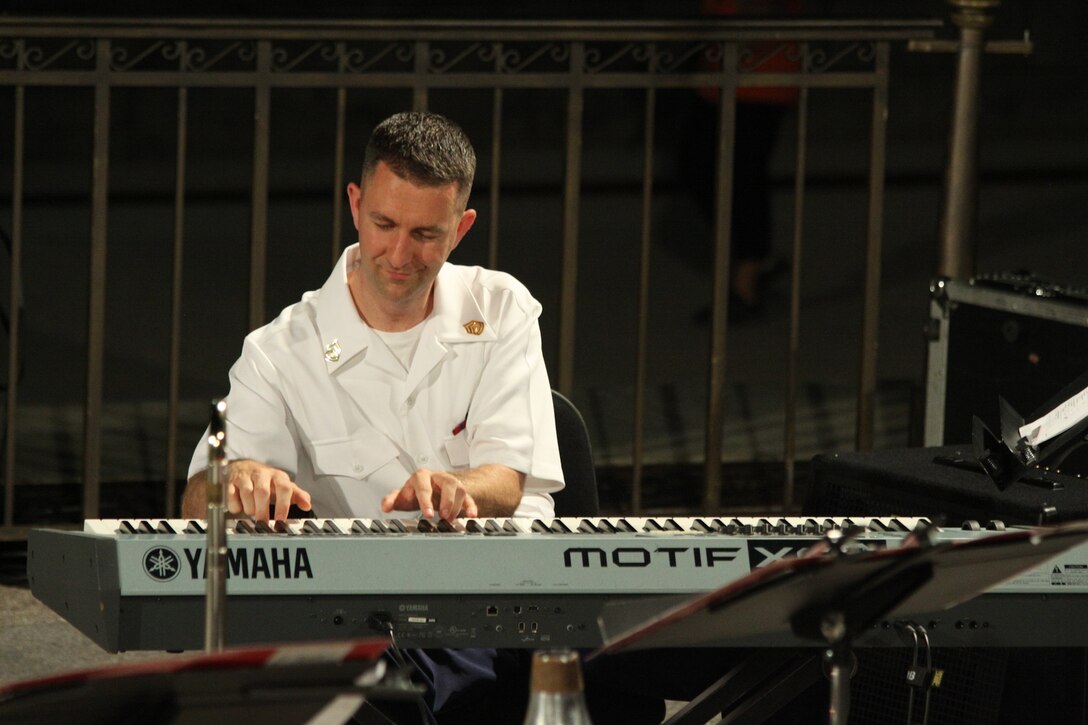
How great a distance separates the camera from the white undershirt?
3.36m

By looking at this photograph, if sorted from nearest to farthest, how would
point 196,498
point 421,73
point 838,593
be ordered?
point 838,593
point 196,498
point 421,73

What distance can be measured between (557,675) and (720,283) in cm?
329

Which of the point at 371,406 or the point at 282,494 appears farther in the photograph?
the point at 371,406

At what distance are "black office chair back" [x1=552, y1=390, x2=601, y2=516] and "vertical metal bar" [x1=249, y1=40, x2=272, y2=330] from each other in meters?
1.70

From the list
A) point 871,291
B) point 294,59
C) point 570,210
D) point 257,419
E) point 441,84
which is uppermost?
point 294,59

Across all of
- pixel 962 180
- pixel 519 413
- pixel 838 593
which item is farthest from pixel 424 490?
pixel 962 180

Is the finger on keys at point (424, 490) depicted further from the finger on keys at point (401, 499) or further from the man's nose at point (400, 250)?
the man's nose at point (400, 250)

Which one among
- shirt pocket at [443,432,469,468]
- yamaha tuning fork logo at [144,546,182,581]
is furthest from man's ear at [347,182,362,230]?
yamaha tuning fork logo at [144,546,182,581]

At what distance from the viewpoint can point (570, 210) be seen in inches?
197

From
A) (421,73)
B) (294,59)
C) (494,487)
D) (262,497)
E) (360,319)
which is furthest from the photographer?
(294,59)

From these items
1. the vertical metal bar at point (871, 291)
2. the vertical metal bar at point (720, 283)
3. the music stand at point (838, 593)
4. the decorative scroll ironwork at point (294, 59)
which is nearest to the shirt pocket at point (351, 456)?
the music stand at point (838, 593)

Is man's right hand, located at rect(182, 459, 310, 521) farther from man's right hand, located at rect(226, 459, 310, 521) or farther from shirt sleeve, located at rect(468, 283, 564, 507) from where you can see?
shirt sleeve, located at rect(468, 283, 564, 507)

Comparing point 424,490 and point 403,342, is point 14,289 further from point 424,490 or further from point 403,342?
point 424,490

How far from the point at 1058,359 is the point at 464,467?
1.58m
